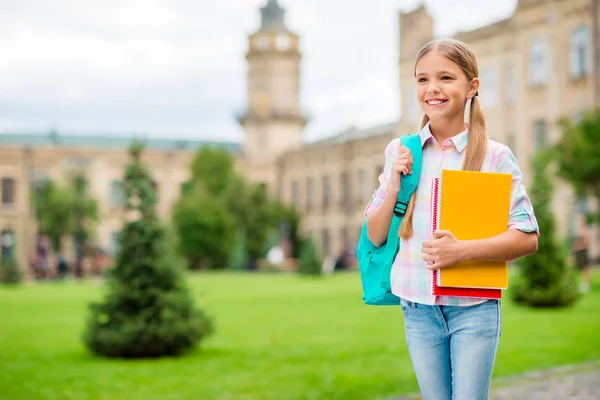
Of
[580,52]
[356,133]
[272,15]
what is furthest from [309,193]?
[580,52]

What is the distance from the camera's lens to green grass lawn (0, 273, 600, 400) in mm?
6758

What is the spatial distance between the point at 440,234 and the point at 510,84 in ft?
101

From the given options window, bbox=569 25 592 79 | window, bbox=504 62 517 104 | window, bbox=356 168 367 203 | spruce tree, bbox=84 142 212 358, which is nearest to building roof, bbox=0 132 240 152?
window, bbox=356 168 367 203

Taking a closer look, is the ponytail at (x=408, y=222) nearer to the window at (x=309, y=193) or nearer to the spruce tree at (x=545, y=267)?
the spruce tree at (x=545, y=267)

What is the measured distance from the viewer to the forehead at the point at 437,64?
2650mm

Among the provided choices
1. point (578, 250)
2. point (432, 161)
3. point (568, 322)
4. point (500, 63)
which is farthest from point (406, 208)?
point (500, 63)

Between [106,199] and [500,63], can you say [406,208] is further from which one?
[106,199]

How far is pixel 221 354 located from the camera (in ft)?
29.2

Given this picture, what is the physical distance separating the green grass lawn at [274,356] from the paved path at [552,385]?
43cm

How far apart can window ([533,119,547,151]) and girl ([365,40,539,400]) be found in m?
29.0

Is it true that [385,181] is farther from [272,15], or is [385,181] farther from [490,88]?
[272,15]

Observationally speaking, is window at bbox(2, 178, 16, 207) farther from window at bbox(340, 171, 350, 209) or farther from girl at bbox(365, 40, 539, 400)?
girl at bbox(365, 40, 539, 400)

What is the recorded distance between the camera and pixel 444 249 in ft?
8.22

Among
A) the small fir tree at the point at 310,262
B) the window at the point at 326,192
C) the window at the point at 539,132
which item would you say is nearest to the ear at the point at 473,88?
the small fir tree at the point at 310,262
